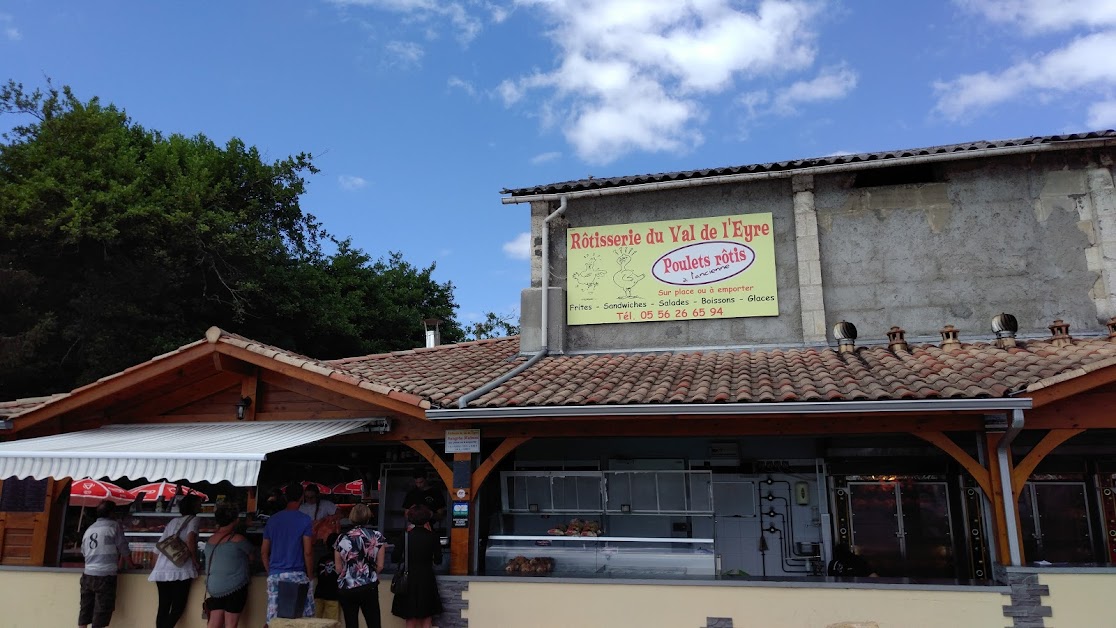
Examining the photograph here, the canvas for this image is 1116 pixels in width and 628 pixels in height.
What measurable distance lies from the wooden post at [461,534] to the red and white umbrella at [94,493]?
547cm

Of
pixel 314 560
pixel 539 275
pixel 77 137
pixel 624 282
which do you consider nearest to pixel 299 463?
pixel 314 560

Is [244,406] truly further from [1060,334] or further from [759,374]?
[1060,334]

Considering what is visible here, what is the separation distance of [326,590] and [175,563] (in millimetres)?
1708

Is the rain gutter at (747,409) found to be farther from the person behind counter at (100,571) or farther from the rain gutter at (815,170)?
the rain gutter at (815,170)

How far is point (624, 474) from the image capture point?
1002 centimetres

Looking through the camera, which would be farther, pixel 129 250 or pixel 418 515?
pixel 129 250

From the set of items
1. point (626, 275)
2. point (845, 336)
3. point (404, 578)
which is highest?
point (626, 275)

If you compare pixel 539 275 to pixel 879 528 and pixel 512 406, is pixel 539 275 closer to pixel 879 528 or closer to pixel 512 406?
pixel 512 406

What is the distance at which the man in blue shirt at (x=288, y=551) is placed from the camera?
800 centimetres

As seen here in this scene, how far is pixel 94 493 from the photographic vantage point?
11.3 meters

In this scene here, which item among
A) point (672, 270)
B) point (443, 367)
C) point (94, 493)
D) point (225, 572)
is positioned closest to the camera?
point (225, 572)

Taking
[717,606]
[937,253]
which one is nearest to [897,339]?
[937,253]

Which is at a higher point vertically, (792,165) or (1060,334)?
(792,165)

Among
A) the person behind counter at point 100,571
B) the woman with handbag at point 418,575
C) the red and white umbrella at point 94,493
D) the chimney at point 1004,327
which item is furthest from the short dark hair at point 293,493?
the chimney at point 1004,327
